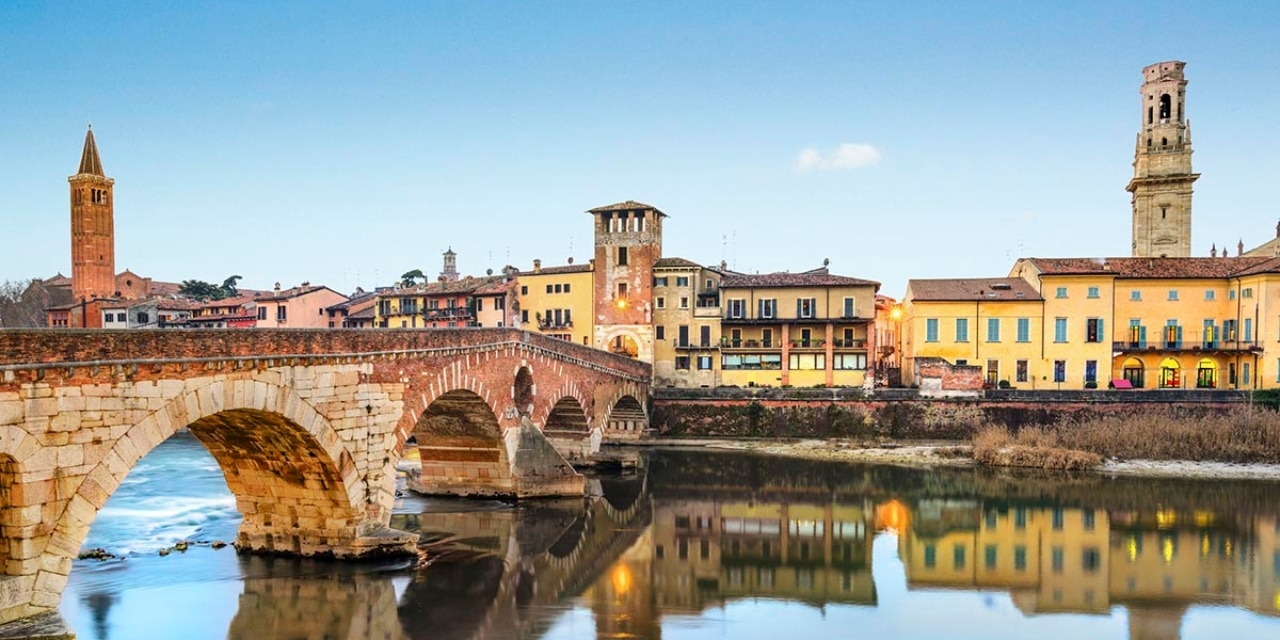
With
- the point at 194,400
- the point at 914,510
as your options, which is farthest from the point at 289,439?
the point at 914,510

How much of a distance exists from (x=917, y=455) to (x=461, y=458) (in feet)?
74.2

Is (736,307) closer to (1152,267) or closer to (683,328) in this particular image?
(683,328)

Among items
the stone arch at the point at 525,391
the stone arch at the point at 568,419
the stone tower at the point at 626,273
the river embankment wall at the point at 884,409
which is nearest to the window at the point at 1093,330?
the river embankment wall at the point at 884,409

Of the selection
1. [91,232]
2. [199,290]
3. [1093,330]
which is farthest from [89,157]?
[1093,330]

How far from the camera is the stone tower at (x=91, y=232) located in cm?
7169

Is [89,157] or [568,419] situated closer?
[568,419]

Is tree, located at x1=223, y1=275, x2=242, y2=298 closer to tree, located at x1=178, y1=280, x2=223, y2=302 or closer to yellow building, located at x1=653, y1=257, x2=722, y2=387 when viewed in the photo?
tree, located at x1=178, y1=280, x2=223, y2=302

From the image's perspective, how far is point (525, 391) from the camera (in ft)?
106

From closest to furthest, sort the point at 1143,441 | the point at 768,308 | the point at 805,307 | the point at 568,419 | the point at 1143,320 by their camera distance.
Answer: the point at 568,419
the point at 1143,441
the point at 1143,320
the point at 805,307
the point at 768,308

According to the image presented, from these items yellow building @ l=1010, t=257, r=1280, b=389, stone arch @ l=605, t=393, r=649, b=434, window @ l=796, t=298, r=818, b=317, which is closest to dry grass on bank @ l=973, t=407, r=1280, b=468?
yellow building @ l=1010, t=257, r=1280, b=389

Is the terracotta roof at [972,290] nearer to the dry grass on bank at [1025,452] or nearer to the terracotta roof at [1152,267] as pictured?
the terracotta roof at [1152,267]

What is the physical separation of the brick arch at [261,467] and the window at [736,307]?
33.9m

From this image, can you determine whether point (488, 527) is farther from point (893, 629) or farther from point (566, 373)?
point (893, 629)

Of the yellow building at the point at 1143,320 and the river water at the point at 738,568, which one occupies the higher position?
the yellow building at the point at 1143,320
